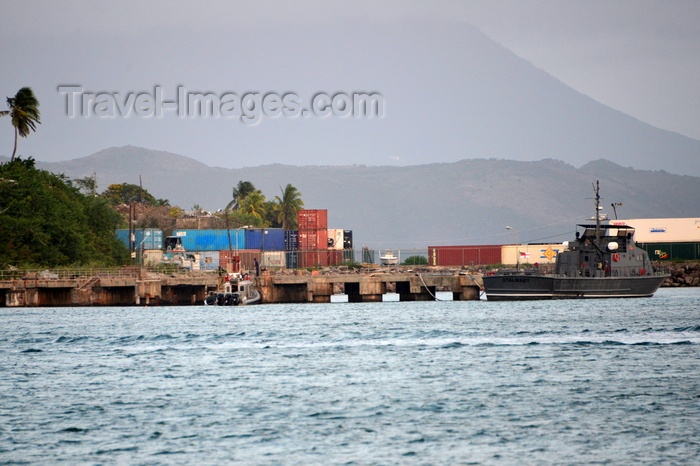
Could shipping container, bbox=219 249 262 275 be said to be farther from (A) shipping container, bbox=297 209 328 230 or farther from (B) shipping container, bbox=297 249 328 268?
(A) shipping container, bbox=297 209 328 230

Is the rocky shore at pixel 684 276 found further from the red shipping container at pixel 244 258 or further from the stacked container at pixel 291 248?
the red shipping container at pixel 244 258

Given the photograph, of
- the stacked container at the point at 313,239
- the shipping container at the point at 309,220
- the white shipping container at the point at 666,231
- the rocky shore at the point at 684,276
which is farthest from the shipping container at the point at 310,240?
the rocky shore at the point at 684,276

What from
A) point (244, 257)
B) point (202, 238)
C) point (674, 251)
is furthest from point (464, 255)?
point (202, 238)

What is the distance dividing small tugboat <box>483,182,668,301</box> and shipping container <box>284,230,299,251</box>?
63.2m

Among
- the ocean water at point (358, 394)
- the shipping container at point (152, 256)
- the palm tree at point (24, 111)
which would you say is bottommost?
the ocean water at point (358, 394)

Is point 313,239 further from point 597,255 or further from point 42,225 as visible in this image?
point 597,255

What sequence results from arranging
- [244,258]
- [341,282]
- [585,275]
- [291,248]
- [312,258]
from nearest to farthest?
[585,275], [341,282], [244,258], [312,258], [291,248]

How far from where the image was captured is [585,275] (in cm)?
8369

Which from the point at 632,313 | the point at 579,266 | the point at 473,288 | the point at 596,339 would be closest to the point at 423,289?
the point at 473,288

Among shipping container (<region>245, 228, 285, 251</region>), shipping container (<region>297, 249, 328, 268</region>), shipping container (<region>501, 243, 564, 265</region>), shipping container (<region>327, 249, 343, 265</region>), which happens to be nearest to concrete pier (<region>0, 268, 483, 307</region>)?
shipping container (<region>245, 228, 285, 251</region>)

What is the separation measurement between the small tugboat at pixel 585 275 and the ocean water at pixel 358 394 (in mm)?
21918

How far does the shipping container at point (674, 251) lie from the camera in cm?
13900

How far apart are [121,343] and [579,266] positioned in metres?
43.5

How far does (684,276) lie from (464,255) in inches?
1370
